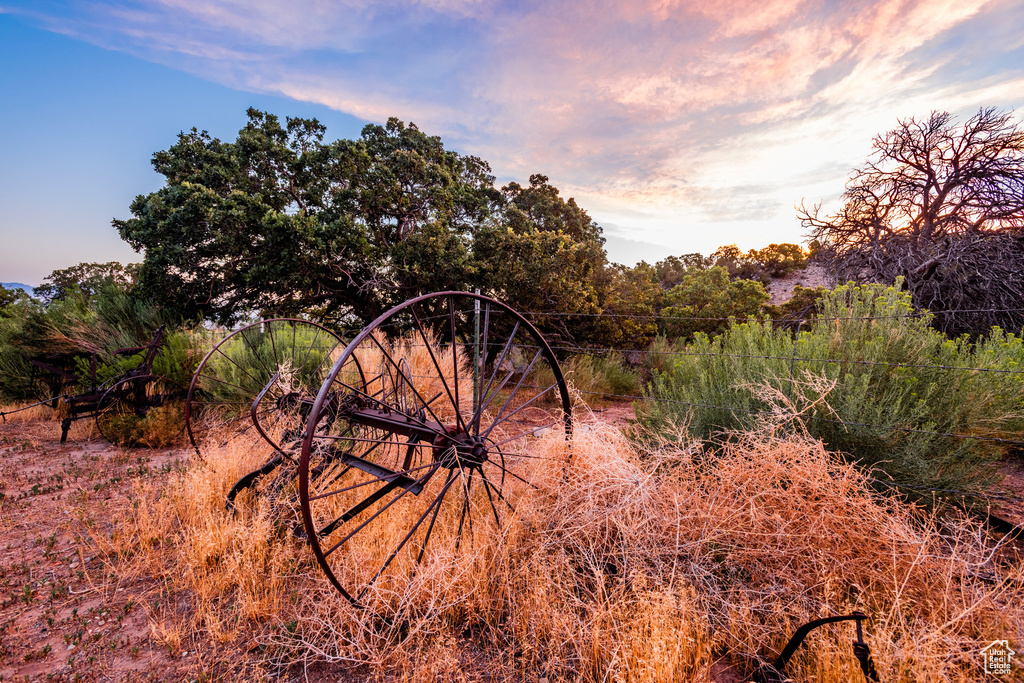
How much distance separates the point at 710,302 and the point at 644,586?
11.1 metres

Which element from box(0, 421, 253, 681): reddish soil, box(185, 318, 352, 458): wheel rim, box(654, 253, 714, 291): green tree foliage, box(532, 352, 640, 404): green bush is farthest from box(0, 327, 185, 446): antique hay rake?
box(654, 253, 714, 291): green tree foliage

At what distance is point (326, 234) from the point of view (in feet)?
27.7

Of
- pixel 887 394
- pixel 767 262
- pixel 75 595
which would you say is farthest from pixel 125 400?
pixel 767 262

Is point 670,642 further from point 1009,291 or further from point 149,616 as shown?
point 1009,291

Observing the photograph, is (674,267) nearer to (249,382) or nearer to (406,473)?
(249,382)

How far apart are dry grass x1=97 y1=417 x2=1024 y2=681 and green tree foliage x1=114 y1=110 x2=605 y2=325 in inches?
249

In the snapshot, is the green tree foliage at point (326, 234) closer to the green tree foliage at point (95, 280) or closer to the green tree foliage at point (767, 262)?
the green tree foliage at point (95, 280)

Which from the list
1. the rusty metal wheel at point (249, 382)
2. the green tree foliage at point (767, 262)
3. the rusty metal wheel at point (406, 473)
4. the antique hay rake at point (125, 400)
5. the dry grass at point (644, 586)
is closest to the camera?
the dry grass at point (644, 586)

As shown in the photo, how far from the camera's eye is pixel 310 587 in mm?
2693

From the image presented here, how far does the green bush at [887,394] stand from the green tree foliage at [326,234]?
534 cm

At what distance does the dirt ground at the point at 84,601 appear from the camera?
6.95ft
